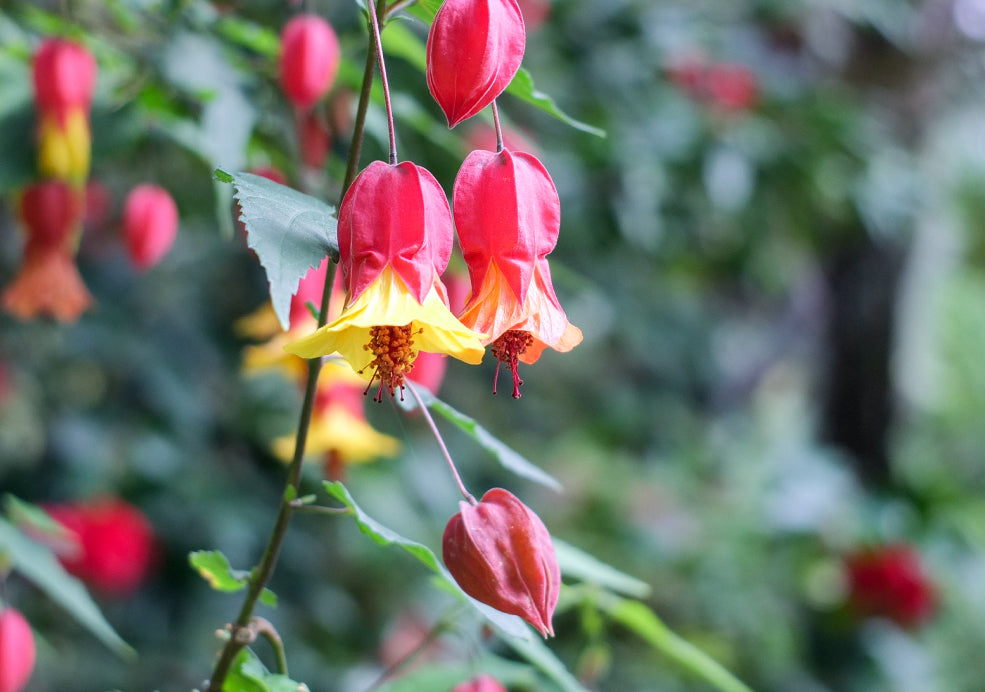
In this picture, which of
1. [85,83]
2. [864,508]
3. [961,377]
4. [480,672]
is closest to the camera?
[480,672]

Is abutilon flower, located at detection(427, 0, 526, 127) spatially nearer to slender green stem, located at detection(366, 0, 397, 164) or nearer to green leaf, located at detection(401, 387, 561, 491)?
slender green stem, located at detection(366, 0, 397, 164)

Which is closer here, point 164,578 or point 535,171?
point 535,171

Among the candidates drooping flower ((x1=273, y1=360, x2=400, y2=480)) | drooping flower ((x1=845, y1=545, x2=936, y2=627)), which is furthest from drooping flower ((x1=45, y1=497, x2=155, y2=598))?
drooping flower ((x1=845, y1=545, x2=936, y2=627))

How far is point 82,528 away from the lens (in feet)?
4.37

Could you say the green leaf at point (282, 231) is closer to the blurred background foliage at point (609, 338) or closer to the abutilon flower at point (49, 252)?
the blurred background foliage at point (609, 338)

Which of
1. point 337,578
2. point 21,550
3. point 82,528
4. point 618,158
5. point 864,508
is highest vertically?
point 618,158

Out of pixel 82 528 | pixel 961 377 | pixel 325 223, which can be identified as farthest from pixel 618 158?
pixel 961 377

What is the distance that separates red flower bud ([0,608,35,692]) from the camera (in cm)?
62

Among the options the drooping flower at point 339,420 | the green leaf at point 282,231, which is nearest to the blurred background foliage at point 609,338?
the drooping flower at point 339,420

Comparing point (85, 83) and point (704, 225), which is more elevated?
point (85, 83)

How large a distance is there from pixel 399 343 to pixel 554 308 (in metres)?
0.07

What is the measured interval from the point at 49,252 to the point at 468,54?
0.63 metres

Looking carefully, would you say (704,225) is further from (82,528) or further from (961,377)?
(961,377)

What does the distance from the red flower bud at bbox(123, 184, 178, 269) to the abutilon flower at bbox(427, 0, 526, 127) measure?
54 centimetres
